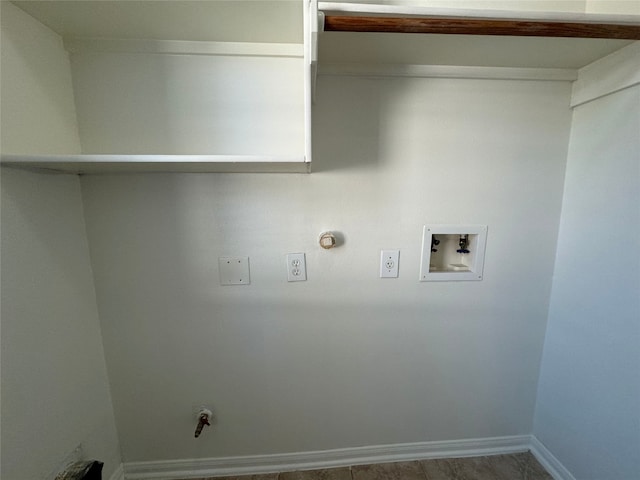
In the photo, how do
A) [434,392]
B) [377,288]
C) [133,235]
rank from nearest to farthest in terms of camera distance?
[133,235] → [377,288] → [434,392]

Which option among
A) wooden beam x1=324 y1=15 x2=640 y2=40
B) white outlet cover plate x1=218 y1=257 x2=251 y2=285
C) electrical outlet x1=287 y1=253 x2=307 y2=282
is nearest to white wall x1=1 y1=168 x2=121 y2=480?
white outlet cover plate x1=218 y1=257 x2=251 y2=285

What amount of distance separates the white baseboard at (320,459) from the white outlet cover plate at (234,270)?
34.6 inches

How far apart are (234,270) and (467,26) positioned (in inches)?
43.8

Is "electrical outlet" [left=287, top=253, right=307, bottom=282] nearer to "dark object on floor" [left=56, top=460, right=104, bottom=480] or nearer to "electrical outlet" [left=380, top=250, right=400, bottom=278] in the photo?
"electrical outlet" [left=380, top=250, right=400, bottom=278]

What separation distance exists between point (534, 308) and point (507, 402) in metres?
0.51

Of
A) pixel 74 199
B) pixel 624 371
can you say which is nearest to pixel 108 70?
pixel 74 199

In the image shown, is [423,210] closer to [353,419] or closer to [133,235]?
[353,419]

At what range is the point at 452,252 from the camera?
4.04ft

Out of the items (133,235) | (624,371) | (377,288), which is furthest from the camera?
(377,288)

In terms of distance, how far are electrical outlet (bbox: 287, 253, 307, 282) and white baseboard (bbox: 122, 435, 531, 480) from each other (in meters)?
0.89

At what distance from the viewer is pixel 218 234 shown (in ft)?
3.53

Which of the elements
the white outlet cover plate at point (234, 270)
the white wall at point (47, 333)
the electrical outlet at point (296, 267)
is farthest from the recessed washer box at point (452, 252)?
the white wall at point (47, 333)

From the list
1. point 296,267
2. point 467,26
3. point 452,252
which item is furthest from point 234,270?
point 467,26

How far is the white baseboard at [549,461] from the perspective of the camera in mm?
1167
